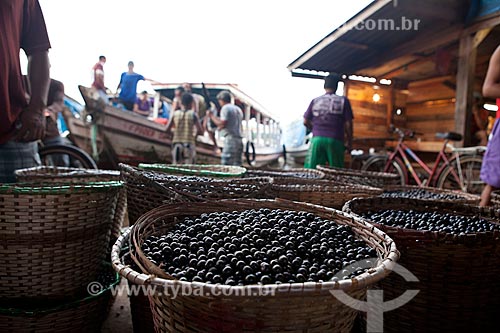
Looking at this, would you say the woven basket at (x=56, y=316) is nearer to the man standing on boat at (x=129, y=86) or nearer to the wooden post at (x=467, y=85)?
the wooden post at (x=467, y=85)

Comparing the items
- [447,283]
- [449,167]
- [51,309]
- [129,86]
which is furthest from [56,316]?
[129,86]

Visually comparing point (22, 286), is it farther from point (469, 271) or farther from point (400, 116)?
point (400, 116)

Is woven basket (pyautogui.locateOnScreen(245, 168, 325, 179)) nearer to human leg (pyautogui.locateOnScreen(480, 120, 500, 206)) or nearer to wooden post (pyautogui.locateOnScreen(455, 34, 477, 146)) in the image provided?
human leg (pyautogui.locateOnScreen(480, 120, 500, 206))

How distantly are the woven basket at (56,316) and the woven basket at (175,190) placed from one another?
457 millimetres

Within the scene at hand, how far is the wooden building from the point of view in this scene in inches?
187

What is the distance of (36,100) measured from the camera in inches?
79.6

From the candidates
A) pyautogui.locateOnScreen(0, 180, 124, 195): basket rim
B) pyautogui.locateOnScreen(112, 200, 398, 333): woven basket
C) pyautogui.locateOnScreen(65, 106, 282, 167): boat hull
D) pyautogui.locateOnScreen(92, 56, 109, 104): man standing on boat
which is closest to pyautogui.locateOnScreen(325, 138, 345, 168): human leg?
pyautogui.locateOnScreen(0, 180, 124, 195): basket rim

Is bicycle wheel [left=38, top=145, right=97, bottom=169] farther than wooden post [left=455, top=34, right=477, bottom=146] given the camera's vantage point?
No

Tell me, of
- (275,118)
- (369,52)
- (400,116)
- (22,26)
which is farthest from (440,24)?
(275,118)

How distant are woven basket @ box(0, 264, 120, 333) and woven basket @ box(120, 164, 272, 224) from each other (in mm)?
457

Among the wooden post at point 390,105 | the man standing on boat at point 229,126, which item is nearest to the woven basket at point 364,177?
the man standing on boat at point 229,126

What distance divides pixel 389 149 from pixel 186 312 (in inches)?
257

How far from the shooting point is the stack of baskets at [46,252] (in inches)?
51.4

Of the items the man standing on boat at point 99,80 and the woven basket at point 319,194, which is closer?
the woven basket at point 319,194
